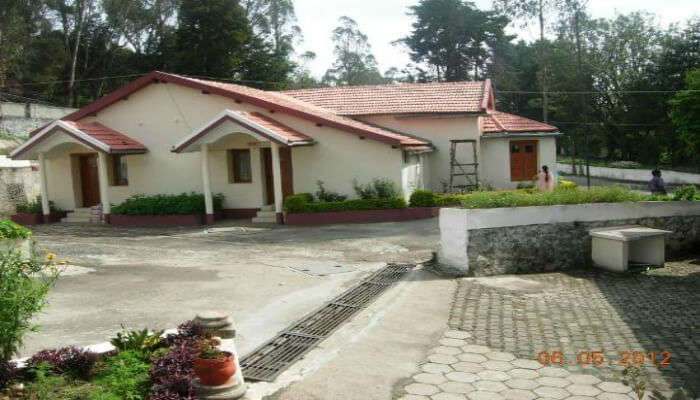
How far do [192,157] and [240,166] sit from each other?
1.66 metres

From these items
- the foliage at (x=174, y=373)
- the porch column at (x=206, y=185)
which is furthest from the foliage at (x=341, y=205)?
the foliage at (x=174, y=373)

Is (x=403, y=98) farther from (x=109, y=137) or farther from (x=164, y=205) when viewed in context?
(x=109, y=137)

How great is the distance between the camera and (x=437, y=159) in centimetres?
2384

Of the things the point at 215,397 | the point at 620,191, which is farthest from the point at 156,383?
the point at 620,191

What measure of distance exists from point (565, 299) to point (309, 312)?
3.89 metres

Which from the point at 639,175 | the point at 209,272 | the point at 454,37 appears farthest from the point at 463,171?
the point at 454,37

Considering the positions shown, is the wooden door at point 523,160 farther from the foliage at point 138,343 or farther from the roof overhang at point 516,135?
the foliage at point 138,343

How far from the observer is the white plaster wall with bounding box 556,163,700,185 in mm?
32978

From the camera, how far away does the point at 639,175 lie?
1383 inches

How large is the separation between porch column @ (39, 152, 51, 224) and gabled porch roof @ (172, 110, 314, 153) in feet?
16.7

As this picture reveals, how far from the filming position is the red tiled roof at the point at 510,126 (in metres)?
25.6

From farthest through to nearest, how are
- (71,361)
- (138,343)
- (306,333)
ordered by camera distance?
(306,333) → (138,343) → (71,361)

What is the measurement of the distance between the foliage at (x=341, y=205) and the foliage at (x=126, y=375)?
512 inches

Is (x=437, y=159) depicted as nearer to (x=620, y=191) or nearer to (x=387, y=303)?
(x=620, y=191)
